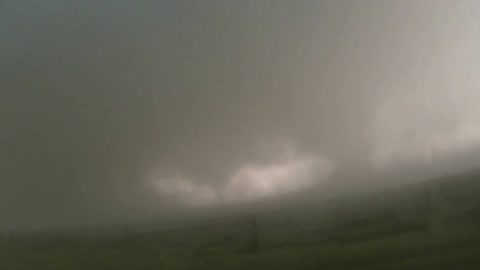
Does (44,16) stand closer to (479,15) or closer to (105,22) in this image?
(105,22)

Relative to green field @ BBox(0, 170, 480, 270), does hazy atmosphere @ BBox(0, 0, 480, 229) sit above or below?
above

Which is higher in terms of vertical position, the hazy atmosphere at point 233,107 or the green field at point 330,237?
the hazy atmosphere at point 233,107

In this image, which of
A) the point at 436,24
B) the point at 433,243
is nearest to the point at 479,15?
the point at 436,24

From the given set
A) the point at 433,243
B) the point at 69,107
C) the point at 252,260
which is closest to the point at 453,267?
the point at 433,243

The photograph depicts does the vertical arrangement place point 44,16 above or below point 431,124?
above
